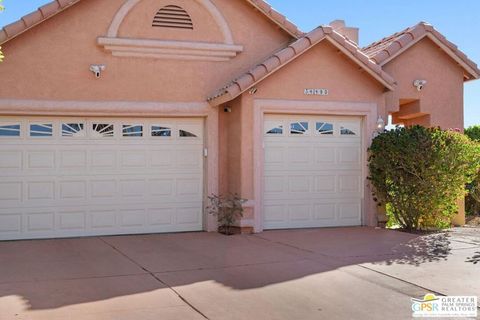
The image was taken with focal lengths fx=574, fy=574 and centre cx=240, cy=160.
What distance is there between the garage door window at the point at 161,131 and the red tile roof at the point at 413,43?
180 inches

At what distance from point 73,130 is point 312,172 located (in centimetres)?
484

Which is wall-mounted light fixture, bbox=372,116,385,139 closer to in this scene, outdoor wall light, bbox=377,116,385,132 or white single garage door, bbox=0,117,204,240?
outdoor wall light, bbox=377,116,385,132

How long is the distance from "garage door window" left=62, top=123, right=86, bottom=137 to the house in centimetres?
2

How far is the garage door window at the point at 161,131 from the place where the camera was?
11.5 metres

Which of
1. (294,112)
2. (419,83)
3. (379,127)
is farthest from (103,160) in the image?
(419,83)

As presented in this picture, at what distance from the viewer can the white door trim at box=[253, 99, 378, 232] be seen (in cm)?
1120

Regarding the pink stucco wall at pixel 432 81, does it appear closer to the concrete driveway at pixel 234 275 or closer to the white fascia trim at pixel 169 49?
the concrete driveway at pixel 234 275

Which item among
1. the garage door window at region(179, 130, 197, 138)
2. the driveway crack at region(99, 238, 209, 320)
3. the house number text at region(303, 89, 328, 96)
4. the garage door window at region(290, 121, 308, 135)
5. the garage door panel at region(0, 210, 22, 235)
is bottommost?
the driveway crack at region(99, 238, 209, 320)

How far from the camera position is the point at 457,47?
12.6m

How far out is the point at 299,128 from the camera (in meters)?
11.8

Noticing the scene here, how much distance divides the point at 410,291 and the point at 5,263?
5.69 meters

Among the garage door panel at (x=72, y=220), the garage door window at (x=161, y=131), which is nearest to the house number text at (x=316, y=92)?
the garage door window at (x=161, y=131)

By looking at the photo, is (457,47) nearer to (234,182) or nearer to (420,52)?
(420,52)

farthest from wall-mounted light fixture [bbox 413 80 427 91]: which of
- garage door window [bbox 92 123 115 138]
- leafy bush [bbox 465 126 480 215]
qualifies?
garage door window [bbox 92 123 115 138]
